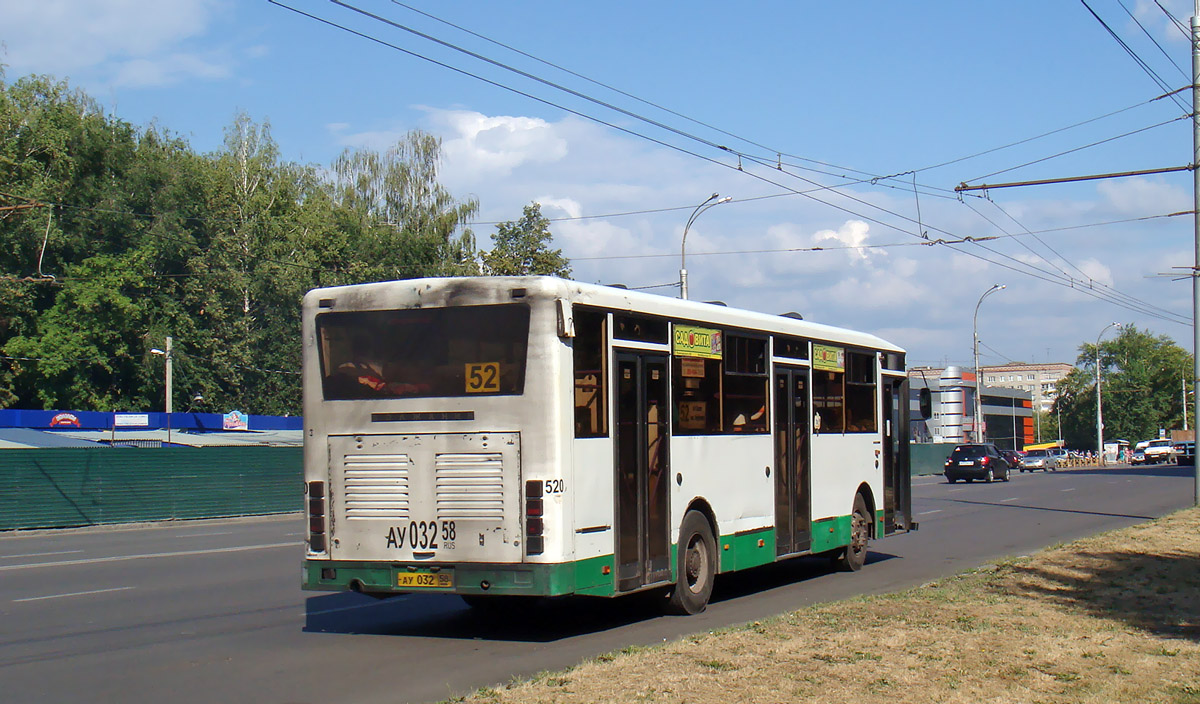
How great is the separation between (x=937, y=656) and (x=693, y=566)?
11.8 ft

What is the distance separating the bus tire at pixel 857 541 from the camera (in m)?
16.1

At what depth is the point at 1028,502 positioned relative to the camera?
33.2 m

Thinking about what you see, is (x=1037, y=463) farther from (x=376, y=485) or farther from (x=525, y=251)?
(x=376, y=485)

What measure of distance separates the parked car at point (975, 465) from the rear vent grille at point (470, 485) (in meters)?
44.2

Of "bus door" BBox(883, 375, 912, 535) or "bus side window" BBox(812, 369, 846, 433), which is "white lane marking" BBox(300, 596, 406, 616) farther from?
"bus door" BBox(883, 375, 912, 535)

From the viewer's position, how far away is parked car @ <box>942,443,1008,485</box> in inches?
2007

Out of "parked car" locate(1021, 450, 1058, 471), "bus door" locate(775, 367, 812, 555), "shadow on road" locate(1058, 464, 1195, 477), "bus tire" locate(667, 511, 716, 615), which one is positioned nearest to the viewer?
"bus tire" locate(667, 511, 716, 615)

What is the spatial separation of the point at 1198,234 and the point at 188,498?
24.1 metres

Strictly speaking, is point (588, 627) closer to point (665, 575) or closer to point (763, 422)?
point (665, 575)

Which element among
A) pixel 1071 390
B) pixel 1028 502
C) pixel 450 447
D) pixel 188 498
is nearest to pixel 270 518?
pixel 188 498

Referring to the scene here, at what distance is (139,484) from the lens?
28703 millimetres

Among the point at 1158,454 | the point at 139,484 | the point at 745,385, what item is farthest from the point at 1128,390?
the point at 745,385

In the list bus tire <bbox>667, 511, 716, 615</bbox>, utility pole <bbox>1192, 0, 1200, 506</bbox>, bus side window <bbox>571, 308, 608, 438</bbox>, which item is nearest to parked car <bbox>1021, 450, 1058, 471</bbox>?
utility pole <bbox>1192, 0, 1200, 506</bbox>

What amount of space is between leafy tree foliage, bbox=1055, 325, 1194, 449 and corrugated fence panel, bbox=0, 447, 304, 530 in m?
125
